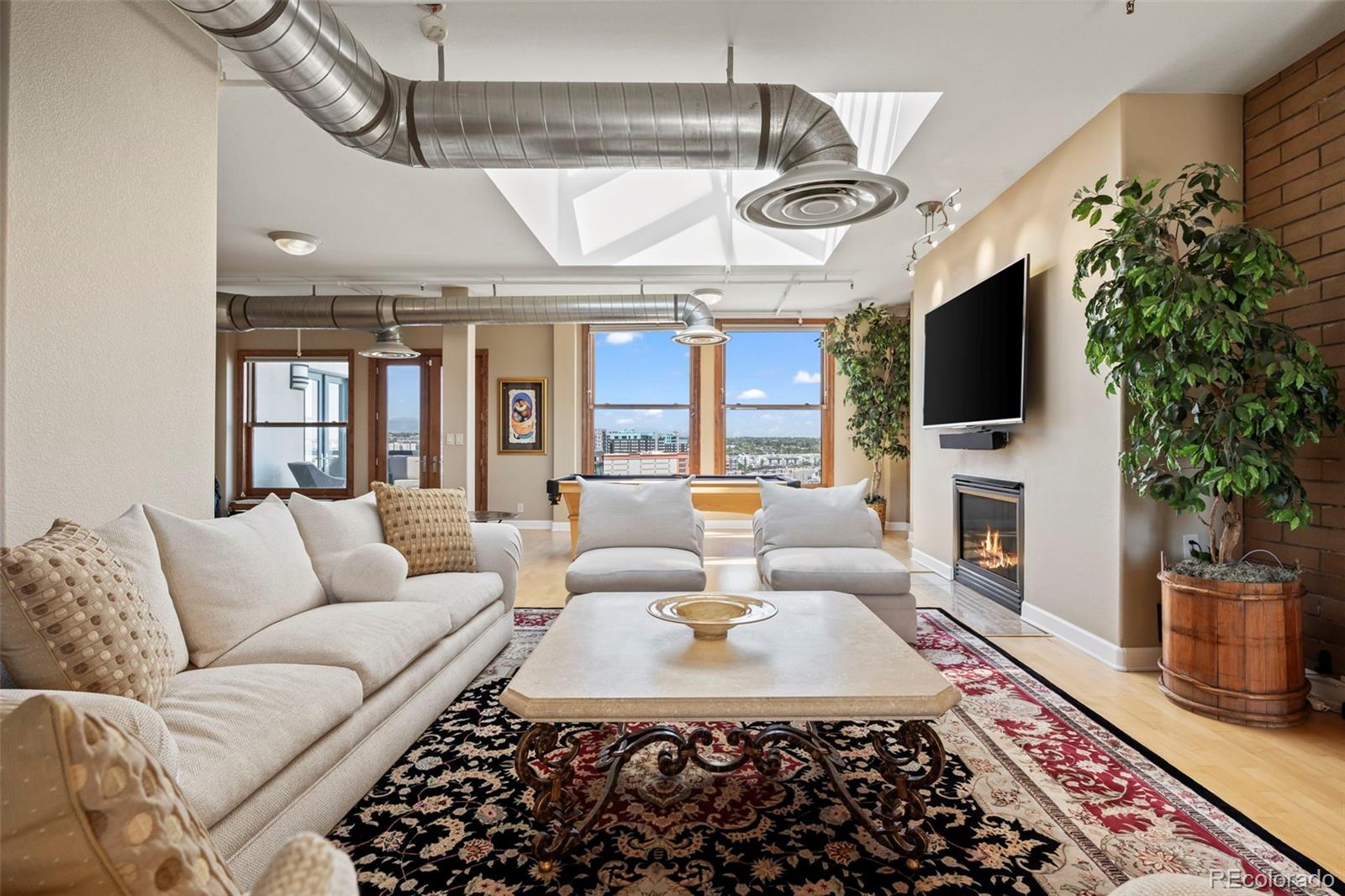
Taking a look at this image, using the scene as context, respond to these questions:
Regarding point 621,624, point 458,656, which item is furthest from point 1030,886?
point 458,656


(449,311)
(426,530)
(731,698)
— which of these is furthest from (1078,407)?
(449,311)

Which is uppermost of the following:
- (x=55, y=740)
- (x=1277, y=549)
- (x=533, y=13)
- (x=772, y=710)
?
(x=533, y=13)

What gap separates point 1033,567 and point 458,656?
3.36 meters

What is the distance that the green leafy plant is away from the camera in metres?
7.52

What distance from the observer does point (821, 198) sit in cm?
273

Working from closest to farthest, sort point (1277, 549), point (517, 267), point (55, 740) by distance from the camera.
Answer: point (55, 740)
point (1277, 549)
point (517, 267)

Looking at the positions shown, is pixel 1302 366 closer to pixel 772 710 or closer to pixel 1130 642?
pixel 1130 642

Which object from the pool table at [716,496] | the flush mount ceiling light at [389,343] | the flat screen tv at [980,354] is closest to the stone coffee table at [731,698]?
the flat screen tv at [980,354]

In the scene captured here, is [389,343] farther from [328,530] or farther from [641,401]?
[328,530]

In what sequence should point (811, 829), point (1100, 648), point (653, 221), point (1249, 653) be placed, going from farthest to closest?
1. point (653, 221)
2. point (1100, 648)
3. point (1249, 653)
4. point (811, 829)

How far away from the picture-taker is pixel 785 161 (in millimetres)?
2955

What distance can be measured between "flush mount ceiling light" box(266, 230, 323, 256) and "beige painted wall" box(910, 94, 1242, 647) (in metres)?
5.22

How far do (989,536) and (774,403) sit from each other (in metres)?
4.24

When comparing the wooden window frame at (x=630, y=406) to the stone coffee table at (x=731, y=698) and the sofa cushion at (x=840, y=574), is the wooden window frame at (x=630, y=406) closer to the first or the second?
the sofa cushion at (x=840, y=574)
